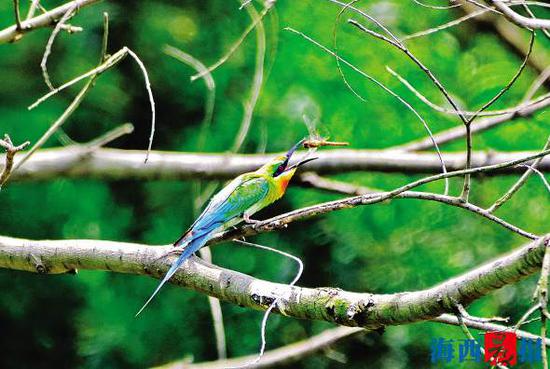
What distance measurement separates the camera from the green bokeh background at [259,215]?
3.95 meters

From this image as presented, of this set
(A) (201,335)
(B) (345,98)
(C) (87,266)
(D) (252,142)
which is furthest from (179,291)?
(C) (87,266)

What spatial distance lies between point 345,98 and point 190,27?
36.6 inches

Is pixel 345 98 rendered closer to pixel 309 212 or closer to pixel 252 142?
pixel 252 142

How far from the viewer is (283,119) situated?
13.4 ft

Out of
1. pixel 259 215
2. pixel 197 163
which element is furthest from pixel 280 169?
pixel 259 215

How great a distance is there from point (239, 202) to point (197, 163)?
989 millimetres

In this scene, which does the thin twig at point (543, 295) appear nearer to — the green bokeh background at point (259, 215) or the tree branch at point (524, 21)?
the tree branch at point (524, 21)

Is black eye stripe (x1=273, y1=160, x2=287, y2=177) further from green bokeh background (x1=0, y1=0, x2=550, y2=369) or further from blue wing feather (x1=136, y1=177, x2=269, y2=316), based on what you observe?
green bokeh background (x1=0, y1=0, x2=550, y2=369)

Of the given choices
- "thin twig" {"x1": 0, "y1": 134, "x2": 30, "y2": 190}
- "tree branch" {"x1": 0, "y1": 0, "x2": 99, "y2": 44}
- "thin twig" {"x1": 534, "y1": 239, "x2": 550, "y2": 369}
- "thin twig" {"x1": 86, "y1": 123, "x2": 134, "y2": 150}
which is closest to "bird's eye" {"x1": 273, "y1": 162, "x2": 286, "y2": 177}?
"thin twig" {"x1": 86, "y1": 123, "x2": 134, "y2": 150}

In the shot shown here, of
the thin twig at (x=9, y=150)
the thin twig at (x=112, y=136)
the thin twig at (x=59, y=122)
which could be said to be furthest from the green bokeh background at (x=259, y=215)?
the thin twig at (x=9, y=150)

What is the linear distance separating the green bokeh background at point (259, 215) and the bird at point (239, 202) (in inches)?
50.5

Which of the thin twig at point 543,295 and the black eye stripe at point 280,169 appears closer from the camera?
the thin twig at point 543,295

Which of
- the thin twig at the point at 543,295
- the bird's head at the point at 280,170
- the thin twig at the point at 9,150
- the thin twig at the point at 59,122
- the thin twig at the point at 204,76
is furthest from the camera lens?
the thin twig at the point at 204,76

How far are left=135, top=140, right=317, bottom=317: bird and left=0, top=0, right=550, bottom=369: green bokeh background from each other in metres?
1.28
